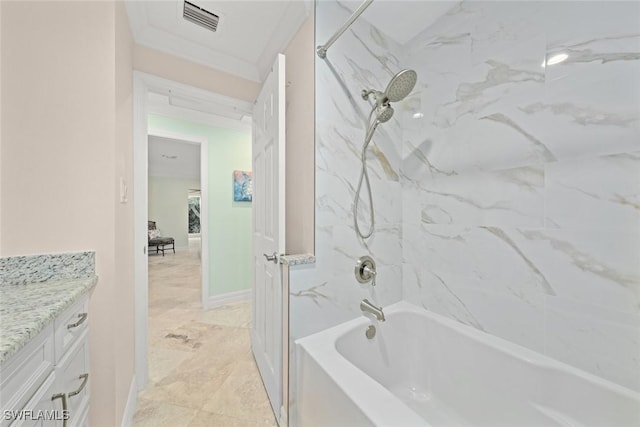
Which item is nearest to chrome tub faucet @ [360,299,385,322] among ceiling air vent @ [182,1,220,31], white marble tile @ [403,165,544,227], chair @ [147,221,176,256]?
white marble tile @ [403,165,544,227]

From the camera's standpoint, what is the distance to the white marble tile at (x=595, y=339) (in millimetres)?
910

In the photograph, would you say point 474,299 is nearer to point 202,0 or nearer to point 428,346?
point 428,346

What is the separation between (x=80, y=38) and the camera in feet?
3.43

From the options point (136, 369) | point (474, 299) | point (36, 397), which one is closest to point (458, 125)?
point (474, 299)

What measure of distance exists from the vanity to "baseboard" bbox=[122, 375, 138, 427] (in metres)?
Result: 0.37

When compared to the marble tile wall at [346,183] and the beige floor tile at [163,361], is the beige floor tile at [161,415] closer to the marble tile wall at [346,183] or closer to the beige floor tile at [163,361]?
the beige floor tile at [163,361]

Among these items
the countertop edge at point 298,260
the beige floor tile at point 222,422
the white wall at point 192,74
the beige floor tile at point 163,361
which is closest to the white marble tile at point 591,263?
the countertop edge at point 298,260

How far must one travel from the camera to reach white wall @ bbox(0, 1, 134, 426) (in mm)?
960

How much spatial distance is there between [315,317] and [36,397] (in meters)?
1.01

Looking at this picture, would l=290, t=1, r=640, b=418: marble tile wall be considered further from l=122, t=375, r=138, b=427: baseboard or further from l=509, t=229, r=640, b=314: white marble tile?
l=122, t=375, r=138, b=427: baseboard

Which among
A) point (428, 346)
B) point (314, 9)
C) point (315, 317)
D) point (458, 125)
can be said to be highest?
point (314, 9)

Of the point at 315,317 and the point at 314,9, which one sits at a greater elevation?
the point at 314,9

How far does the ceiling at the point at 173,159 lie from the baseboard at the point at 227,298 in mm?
2025

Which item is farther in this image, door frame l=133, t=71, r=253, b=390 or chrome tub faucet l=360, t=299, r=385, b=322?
door frame l=133, t=71, r=253, b=390
